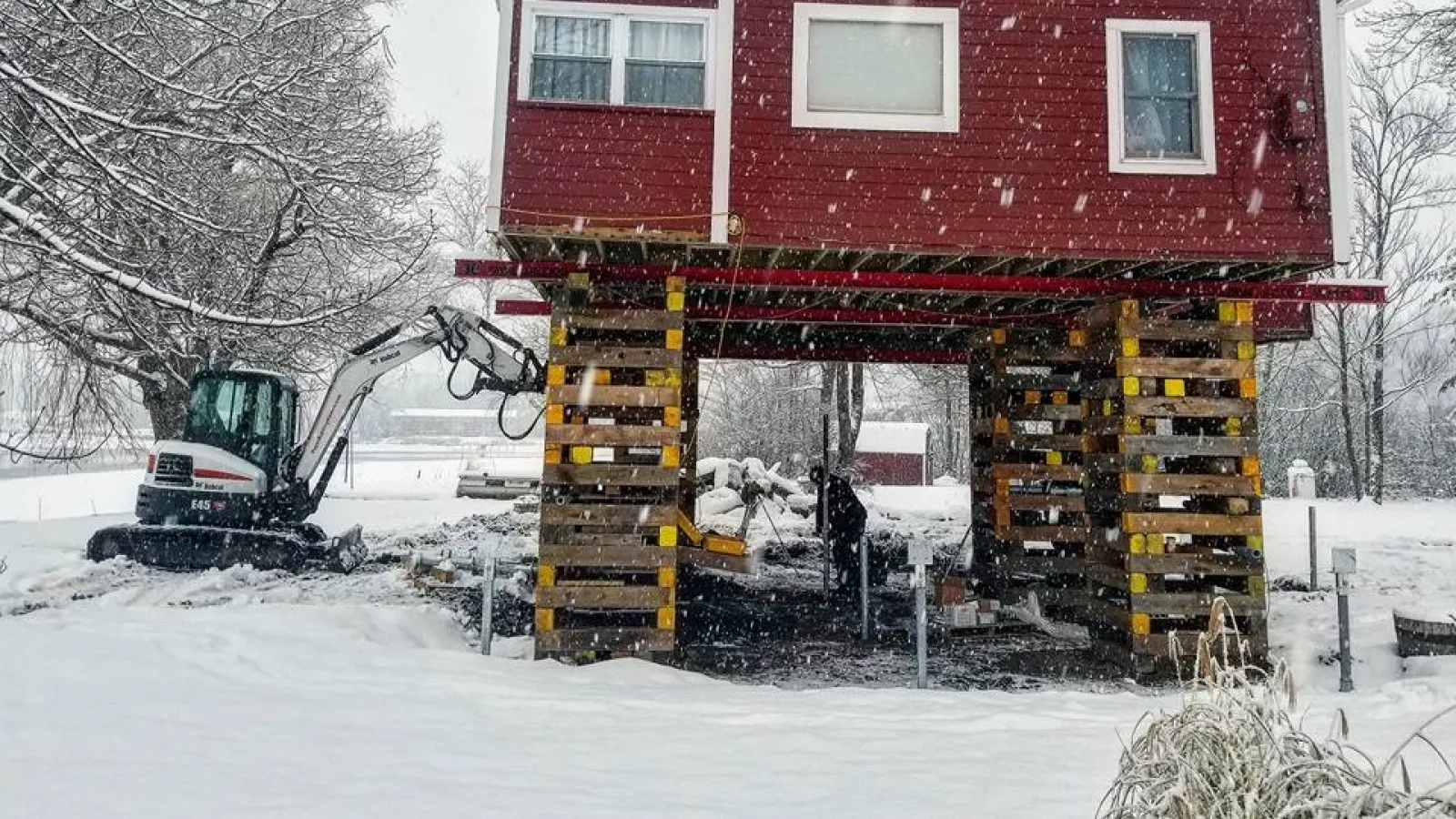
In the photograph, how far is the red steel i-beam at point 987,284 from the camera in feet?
26.4

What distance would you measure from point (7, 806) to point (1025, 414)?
10.4 m

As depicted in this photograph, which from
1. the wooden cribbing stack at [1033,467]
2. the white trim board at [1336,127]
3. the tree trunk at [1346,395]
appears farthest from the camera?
the tree trunk at [1346,395]

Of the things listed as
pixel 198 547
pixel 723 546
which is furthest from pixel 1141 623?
pixel 198 547

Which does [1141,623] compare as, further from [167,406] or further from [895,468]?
[895,468]

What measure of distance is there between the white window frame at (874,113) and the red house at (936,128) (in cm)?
2

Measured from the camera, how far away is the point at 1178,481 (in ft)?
26.3

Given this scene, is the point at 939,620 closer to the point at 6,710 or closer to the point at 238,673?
the point at 238,673

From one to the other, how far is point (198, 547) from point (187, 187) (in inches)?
196

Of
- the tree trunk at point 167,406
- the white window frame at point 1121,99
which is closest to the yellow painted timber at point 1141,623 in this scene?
the white window frame at point 1121,99

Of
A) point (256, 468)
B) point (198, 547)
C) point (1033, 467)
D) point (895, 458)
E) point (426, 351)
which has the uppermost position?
point (426, 351)

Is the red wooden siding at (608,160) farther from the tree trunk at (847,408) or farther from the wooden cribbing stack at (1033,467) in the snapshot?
the tree trunk at (847,408)

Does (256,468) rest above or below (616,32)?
below

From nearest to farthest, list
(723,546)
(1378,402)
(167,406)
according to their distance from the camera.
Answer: (723,546), (167,406), (1378,402)

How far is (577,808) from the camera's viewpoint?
3662 millimetres
